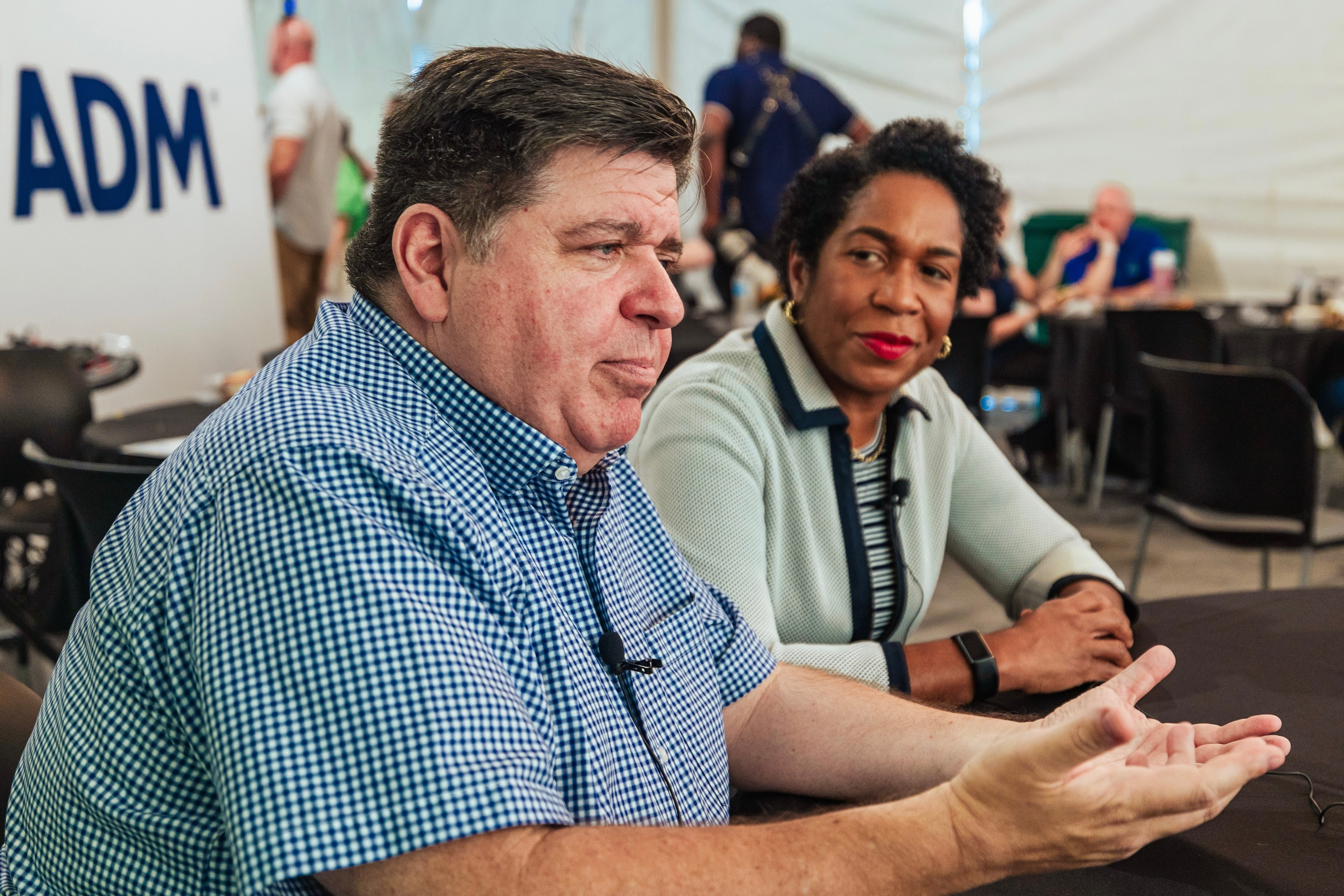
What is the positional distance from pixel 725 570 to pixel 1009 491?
0.58m

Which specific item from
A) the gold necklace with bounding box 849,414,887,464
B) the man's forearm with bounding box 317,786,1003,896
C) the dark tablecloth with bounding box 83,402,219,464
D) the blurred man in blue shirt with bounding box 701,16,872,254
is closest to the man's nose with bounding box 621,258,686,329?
the man's forearm with bounding box 317,786,1003,896

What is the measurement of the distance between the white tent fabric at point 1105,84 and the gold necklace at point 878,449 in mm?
4614

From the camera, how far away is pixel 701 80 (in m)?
9.45

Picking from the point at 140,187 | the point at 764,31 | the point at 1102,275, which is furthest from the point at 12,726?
the point at 1102,275

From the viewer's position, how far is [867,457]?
5.48 ft

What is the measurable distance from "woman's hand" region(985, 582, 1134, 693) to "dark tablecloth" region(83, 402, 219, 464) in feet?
5.89

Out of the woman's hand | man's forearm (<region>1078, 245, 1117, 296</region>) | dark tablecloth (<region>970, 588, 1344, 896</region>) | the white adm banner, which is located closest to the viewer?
dark tablecloth (<region>970, 588, 1344, 896</region>)

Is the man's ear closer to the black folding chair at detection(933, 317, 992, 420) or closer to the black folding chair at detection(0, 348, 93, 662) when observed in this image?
the black folding chair at detection(0, 348, 93, 662)

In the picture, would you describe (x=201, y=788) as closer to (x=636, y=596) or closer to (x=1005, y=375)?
(x=636, y=596)

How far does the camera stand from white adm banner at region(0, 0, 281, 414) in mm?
4172

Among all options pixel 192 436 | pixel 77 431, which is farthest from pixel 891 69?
pixel 192 436

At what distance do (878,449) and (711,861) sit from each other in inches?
40.7

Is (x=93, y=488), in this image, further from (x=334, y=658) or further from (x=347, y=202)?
(x=347, y=202)

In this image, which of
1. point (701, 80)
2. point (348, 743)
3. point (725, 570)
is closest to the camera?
point (348, 743)
